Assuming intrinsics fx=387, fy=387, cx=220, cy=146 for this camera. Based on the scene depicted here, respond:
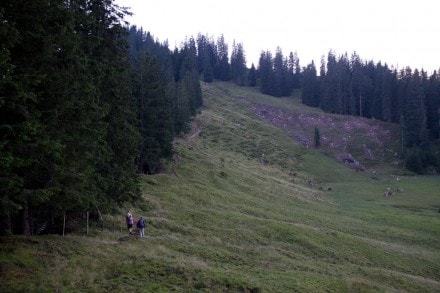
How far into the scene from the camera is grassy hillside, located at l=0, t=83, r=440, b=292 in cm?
1641

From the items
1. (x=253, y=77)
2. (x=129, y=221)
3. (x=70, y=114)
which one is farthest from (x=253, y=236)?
(x=253, y=77)

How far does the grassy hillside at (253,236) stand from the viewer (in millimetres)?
16406

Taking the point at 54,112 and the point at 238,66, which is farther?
the point at 238,66

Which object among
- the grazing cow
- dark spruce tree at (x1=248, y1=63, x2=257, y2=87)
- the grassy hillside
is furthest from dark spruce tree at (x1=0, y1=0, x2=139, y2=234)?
dark spruce tree at (x1=248, y1=63, x2=257, y2=87)

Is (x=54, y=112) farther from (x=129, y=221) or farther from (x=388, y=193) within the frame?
(x=388, y=193)

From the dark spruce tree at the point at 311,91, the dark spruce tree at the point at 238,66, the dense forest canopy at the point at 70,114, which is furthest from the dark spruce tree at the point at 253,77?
the dense forest canopy at the point at 70,114

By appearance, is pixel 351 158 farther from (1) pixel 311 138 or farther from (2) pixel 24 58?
(2) pixel 24 58

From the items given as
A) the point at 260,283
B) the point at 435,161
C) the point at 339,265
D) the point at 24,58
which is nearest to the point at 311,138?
the point at 435,161

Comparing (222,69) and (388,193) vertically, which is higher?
(222,69)

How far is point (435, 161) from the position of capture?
87.5 meters

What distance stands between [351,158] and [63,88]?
87594 millimetres

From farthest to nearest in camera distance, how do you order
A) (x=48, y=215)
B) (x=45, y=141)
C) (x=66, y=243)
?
(x=48, y=215)
(x=66, y=243)
(x=45, y=141)

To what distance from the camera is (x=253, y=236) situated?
31031 millimetres

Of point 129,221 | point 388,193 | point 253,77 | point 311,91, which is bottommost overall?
point 388,193
